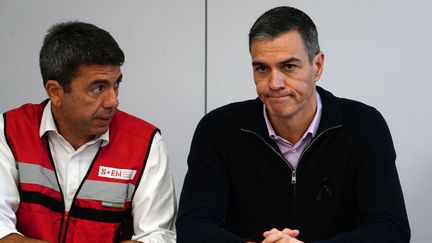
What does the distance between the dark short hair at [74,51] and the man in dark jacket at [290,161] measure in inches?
15.4

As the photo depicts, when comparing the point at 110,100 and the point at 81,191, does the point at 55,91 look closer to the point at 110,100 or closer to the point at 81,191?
the point at 110,100

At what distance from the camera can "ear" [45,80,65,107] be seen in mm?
2135

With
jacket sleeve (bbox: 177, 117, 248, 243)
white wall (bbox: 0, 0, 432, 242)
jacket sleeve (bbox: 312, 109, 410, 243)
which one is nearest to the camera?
jacket sleeve (bbox: 312, 109, 410, 243)

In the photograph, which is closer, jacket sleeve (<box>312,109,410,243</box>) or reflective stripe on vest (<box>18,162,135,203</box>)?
jacket sleeve (<box>312,109,410,243</box>)

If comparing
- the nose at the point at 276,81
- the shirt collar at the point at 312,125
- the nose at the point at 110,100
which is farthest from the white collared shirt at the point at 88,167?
the nose at the point at 276,81

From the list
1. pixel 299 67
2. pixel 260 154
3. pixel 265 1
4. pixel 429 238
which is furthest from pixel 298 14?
pixel 429 238

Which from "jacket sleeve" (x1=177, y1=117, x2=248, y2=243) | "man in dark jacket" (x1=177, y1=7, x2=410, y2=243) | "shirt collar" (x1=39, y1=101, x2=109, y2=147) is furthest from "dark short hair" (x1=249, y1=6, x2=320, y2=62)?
"shirt collar" (x1=39, y1=101, x2=109, y2=147)

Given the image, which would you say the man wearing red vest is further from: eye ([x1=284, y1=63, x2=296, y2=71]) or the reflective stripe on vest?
eye ([x1=284, y1=63, x2=296, y2=71])

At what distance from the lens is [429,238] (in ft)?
9.00

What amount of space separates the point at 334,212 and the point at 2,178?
1047mm

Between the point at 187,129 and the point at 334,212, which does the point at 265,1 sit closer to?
the point at 187,129

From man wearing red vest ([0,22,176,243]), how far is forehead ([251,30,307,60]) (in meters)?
0.48

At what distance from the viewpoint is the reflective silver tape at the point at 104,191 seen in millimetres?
2115

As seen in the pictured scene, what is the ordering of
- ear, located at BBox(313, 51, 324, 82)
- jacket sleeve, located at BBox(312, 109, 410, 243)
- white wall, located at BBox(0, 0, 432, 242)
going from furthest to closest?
white wall, located at BBox(0, 0, 432, 242), ear, located at BBox(313, 51, 324, 82), jacket sleeve, located at BBox(312, 109, 410, 243)
